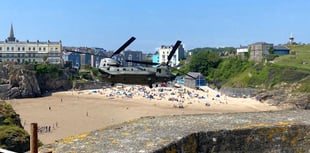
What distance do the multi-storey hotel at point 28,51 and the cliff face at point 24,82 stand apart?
3822cm

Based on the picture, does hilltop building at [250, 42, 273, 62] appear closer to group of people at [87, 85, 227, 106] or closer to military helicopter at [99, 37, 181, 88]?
group of people at [87, 85, 227, 106]

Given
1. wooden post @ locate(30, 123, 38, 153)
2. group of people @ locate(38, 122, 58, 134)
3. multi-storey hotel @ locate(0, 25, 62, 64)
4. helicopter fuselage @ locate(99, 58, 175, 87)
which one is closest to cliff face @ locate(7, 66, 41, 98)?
group of people @ locate(38, 122, 58, 134)

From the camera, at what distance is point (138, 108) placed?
210 ft

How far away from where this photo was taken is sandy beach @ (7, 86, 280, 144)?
153ft

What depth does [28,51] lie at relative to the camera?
13712cm

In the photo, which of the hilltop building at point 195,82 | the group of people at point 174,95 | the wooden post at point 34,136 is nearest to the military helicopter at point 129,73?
the wooden post at point 34,136

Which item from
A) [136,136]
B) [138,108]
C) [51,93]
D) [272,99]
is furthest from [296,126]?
[51,93]

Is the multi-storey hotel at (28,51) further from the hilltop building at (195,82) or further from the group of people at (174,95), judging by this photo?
the group of people at (174,95)

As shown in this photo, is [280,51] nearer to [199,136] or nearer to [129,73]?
[129,73]

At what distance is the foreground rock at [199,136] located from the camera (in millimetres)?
4961

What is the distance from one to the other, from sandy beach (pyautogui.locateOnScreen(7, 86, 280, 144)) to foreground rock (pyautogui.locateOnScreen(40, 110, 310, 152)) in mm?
32377

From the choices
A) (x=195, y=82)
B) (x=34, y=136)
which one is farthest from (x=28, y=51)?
(x=34, y=136)

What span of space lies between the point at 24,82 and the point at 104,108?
28.3 m

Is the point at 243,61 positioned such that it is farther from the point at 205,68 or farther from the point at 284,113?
the point at 284,113
